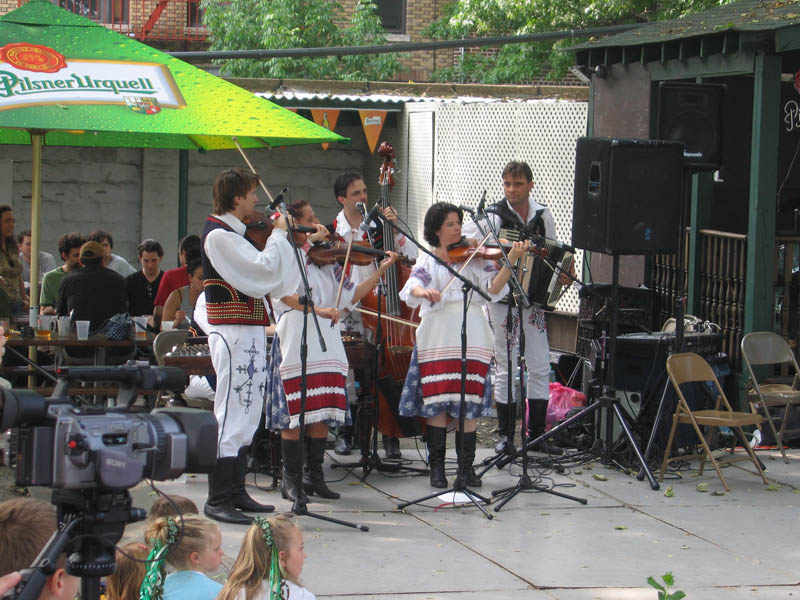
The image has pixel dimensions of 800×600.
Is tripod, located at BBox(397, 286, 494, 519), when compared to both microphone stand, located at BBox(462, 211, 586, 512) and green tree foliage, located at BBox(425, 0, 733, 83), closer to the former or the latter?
microphone stand, located at BBox(462, 211, 586, 512)

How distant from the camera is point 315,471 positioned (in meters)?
6.95

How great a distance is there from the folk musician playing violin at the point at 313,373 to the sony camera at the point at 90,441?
3553mm

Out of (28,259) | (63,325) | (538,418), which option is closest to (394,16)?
(28,259)

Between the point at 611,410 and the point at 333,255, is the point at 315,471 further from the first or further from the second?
the point at 611,410

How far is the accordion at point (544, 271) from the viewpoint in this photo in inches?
311

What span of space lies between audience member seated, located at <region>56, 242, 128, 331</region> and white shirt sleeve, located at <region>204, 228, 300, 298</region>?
2.92 m

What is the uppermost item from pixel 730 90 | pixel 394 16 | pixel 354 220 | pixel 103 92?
pixel 394 16

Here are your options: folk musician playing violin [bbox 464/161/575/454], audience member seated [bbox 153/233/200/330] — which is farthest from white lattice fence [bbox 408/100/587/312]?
audience member seated [bbox 153/233/200/330]

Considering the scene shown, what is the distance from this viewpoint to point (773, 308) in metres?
9.28

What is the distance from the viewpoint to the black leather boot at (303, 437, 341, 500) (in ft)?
22.7

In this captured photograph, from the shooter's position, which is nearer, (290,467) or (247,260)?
(247,260)

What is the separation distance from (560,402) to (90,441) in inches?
258

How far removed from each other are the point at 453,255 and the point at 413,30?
1879 cm

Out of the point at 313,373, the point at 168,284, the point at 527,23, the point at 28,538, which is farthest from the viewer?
the point at 527,23
